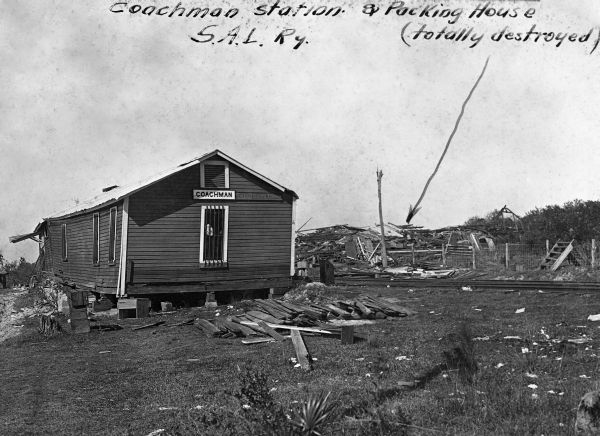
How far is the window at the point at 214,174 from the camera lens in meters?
22.6

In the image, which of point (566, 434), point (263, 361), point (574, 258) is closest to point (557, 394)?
point (566, 434)

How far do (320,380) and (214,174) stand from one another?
1472 cm

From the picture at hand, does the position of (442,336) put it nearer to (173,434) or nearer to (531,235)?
(173,434)

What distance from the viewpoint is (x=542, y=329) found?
41.3 feet

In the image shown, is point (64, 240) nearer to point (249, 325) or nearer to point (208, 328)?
point (208, 328)

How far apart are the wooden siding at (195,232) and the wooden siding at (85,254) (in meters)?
0.92

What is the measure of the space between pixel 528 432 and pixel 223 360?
262 inches

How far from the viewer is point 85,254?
85.7ft

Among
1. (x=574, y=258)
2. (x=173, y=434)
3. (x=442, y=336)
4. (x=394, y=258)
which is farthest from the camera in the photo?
(x=394, y=258)

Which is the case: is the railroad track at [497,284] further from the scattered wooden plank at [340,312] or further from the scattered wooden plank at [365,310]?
the scattered wooden plank at [340,312]

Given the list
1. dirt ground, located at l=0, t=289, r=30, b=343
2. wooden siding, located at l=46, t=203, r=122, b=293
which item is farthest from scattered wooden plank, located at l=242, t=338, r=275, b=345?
wooden siding, located at l=46, t=203, r=122, b=293

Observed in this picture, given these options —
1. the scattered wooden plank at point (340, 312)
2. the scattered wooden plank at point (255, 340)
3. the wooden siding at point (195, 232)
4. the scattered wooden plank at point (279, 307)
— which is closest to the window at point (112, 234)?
the wooden siding at point (195, 232)

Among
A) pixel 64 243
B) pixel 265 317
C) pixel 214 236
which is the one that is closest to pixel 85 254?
pixel 64 243

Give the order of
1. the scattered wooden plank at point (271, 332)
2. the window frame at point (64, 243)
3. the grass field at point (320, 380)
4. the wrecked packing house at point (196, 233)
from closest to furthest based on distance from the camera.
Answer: the grass field at point (320, 380) → the scattered wooden plank at point (271, 332) → the wrecked packing house at point (196, 233) → the window frame at point (64, 243)
